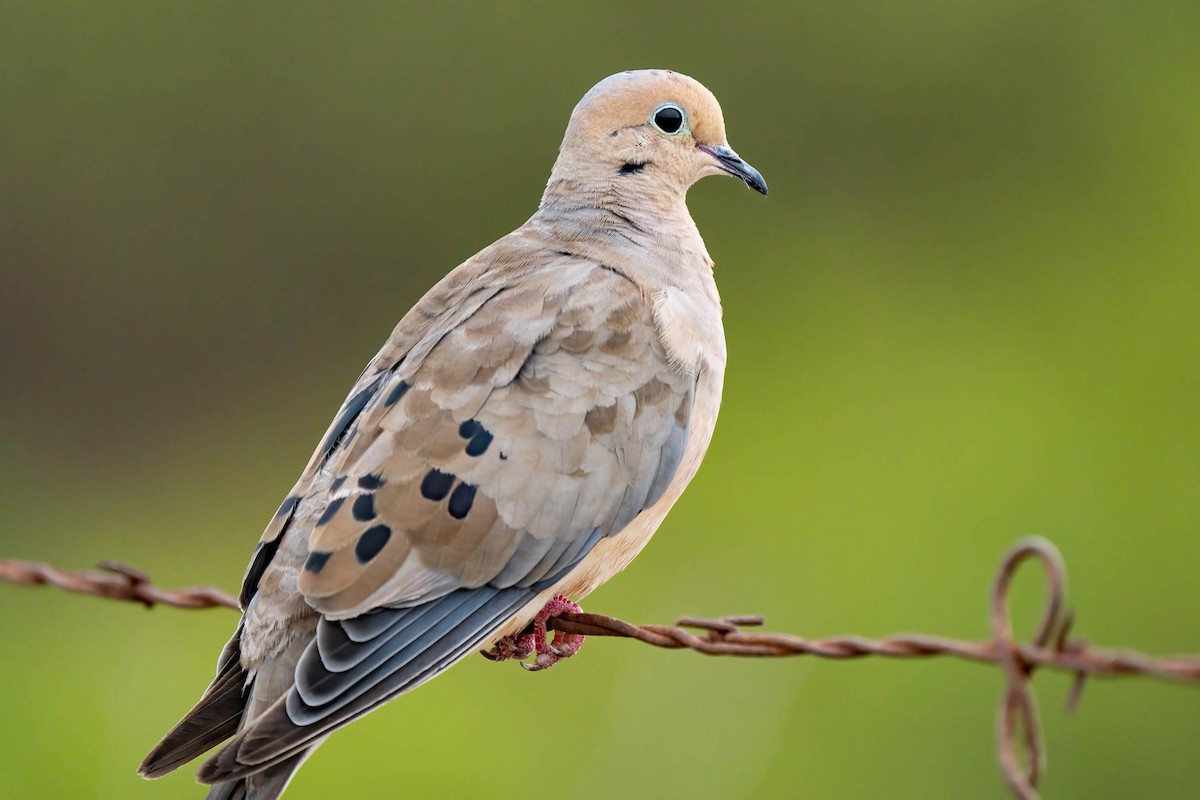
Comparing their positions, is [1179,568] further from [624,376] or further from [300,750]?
[300,750]

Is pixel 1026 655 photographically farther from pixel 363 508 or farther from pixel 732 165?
pixel 732 165

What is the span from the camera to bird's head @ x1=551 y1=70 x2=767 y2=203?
3889 mm

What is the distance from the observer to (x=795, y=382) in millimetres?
9391

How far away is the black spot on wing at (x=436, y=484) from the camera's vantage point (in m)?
3.06

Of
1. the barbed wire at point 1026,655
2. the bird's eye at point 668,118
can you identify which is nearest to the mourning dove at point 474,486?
the bird's eye at point 668,118

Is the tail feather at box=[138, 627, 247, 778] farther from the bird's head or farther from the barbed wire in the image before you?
the bird's head

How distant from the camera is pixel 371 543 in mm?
2994

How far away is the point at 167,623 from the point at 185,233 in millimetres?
3107

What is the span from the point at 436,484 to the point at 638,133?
1219 mm

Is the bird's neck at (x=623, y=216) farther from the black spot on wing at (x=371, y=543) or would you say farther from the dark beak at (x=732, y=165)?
the black spot on wing at (x=371, y=543)

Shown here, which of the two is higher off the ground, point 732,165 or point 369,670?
point 732,165

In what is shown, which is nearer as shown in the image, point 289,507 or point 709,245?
point 289,507

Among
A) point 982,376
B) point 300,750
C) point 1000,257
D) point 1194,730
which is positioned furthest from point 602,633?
point 1000,257

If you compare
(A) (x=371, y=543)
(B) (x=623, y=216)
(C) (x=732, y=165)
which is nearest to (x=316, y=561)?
(A) (x=371, y=543)
